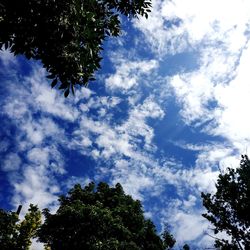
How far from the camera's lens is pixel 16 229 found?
27.2 metres

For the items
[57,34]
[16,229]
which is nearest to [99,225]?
[16,229]

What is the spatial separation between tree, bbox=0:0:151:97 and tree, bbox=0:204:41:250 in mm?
23891

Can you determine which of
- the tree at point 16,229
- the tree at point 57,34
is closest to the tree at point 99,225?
the tree at point 16,229

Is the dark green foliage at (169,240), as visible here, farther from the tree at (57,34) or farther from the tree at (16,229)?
the tree at (57,34)

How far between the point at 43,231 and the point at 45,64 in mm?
27470

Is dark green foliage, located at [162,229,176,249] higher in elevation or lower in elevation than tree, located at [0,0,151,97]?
higher

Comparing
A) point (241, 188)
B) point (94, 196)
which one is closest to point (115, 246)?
point (94, 196)

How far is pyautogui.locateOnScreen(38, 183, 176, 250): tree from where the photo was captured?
1064 inches

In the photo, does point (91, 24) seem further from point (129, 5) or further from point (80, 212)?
point (80, 212)

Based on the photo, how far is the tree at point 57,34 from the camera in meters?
6.34

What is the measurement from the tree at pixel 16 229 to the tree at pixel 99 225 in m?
2.28

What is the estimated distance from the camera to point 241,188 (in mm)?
23297

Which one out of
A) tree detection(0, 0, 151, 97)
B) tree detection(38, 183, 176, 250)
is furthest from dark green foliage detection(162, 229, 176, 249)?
tree detection(0, 0, 151, 97)

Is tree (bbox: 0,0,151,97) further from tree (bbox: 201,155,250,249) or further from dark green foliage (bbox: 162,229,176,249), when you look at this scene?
dark green foliage (bbox: 162,229,176,249)
